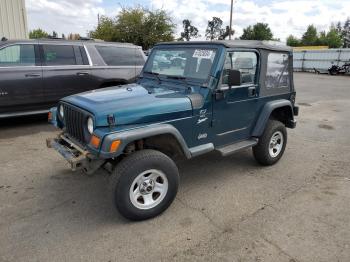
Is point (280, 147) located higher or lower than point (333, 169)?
higher

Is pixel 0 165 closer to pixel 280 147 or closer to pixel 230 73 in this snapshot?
pixel 230 73

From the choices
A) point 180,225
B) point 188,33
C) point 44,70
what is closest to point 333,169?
point 180,225

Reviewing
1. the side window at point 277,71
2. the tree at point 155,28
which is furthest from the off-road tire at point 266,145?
the tree at point 155,28

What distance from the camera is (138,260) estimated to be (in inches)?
108

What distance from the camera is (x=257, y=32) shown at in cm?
6556

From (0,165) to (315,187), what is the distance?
4.65 metres

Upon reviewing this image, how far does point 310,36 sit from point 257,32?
18.0 metres

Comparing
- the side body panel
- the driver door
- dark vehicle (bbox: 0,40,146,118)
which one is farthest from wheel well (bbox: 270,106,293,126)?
the side body panel

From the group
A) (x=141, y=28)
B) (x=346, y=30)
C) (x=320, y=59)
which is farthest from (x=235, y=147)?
(x=346, y=30)

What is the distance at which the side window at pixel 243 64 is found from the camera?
12.7 feet

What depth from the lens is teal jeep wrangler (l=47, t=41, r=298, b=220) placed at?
3117mm

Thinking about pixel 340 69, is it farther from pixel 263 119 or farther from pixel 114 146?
pixel 114 146

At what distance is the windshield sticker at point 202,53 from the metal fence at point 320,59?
2600 cm

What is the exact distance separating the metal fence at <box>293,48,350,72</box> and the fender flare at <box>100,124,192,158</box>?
2687cm
